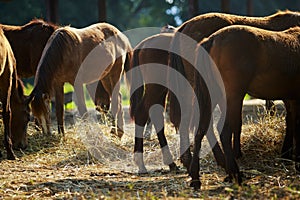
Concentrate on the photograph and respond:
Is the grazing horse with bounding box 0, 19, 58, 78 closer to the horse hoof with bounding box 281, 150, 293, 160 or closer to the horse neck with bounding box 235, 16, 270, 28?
the horse neck with bounding box 235, 16, 270, 28

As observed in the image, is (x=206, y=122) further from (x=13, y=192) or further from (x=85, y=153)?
(x=85, y=153)

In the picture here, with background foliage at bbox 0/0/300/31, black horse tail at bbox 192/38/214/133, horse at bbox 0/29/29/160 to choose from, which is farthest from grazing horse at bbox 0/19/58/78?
background foliage at bbox 0/0/300/31

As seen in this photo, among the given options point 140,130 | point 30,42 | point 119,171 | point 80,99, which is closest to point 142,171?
point 119,171

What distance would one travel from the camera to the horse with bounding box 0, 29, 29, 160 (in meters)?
7.66

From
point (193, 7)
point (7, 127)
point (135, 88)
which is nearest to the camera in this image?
point (135, 88)

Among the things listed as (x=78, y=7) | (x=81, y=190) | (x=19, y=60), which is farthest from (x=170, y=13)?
(x=81, y=190)

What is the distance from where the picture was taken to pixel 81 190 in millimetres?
5480

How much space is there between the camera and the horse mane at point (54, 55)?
8008mm

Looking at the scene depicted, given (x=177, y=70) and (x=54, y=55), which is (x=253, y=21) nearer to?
(x=177, y=70)

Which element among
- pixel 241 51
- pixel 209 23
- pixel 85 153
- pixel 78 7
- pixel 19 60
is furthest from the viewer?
pixel 78 7

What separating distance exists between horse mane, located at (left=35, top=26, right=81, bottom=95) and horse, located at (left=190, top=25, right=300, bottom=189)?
11.0 feet

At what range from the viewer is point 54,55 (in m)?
8.45

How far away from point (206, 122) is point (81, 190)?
4.67 feet

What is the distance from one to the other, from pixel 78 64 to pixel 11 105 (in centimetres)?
143
